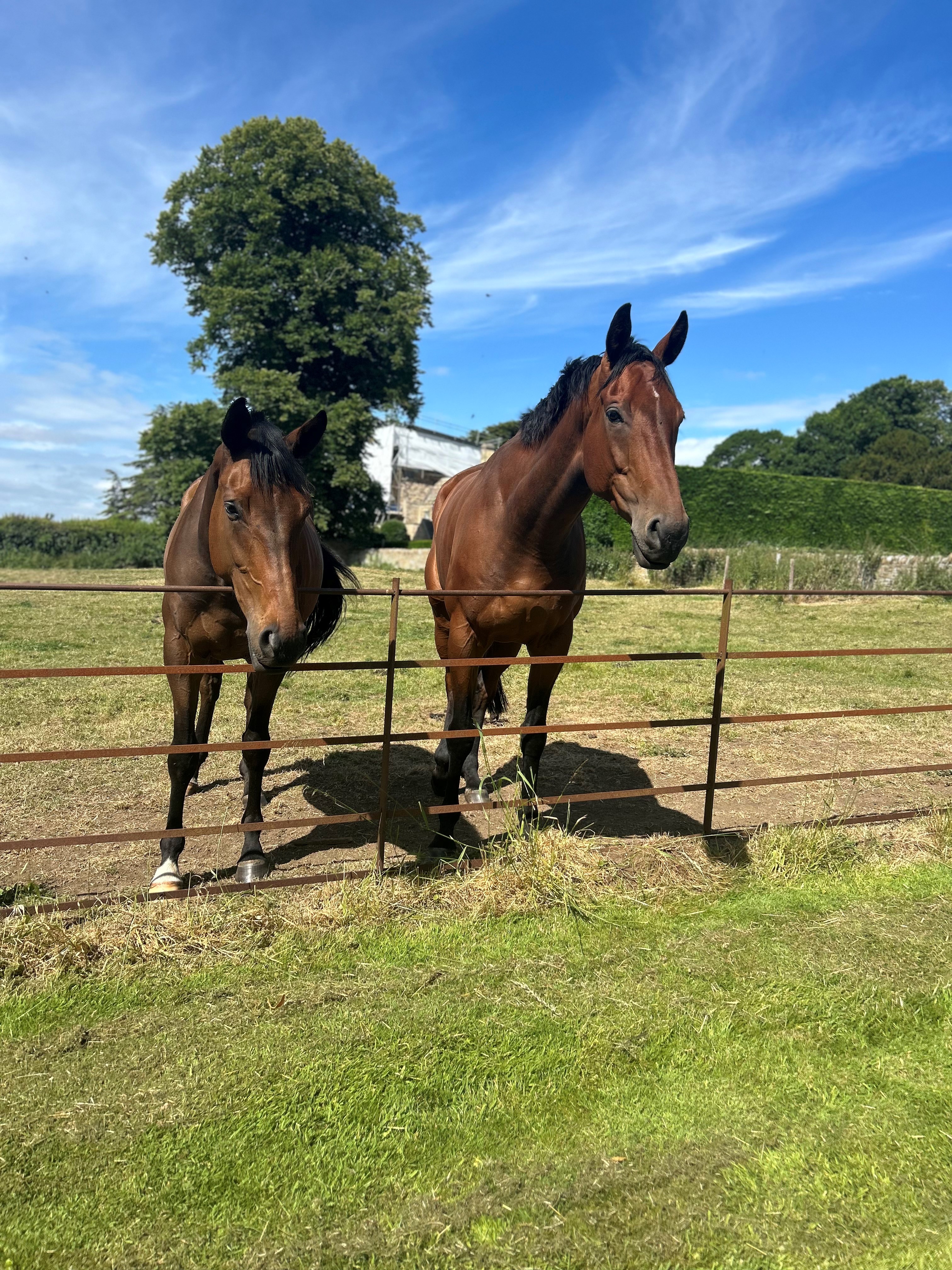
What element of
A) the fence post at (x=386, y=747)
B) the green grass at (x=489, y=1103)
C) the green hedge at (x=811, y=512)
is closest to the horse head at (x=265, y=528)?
the fence post at (x=386, y=747)

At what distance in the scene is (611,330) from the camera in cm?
327

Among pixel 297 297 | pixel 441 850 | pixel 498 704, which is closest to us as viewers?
pixel 441 850

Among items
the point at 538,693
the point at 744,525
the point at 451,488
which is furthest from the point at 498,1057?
the point at 744,525

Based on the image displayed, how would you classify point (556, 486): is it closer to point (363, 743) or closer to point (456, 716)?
point (456, 716)

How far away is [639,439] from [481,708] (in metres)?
2.56

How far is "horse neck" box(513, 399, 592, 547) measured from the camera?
11.6 feet

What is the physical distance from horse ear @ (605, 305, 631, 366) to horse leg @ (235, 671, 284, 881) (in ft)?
6.89

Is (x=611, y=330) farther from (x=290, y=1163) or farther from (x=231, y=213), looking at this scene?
(x=231, y=213)

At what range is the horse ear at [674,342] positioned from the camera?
11.0 ft

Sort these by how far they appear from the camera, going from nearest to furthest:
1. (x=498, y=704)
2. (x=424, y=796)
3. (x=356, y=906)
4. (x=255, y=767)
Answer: (x=356, y=906)
(x=255, y=767)
(x=424, y=796)
(x=498, y=704)

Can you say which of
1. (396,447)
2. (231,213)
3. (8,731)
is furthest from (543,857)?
(396,447)

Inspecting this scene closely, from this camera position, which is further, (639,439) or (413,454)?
(413,454)

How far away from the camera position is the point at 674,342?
339 cm

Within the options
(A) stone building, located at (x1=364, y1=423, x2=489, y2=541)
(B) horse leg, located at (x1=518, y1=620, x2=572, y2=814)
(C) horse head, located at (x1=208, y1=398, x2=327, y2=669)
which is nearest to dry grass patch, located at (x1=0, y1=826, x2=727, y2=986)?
(B) horse leg, located at (x1=518, y1=620, x2=572, y2=814)
